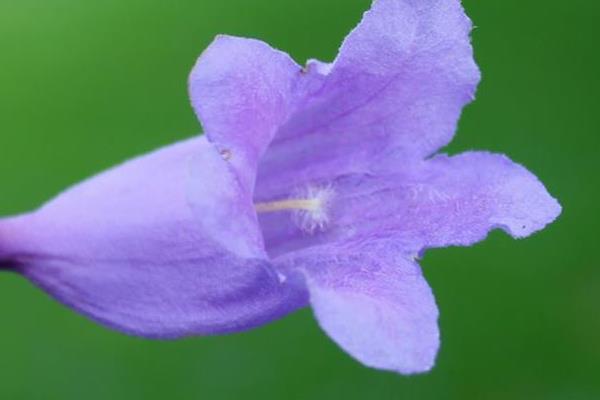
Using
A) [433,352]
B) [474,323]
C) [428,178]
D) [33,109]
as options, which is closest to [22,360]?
[33,109]

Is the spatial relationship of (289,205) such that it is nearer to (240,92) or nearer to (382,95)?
(382,95)

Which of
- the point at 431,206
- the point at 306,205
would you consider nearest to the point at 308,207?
the point at 306,205

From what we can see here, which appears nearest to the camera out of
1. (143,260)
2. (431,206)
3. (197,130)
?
(143,260)

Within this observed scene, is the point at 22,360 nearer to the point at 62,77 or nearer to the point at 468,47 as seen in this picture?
the point at 62,77

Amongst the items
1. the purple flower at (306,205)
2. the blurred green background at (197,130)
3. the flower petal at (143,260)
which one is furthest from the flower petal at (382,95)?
the blurred green background at (197,130)

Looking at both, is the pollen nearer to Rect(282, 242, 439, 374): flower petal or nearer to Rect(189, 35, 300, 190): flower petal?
Rect(282, 242, 439, 374): flower petal
